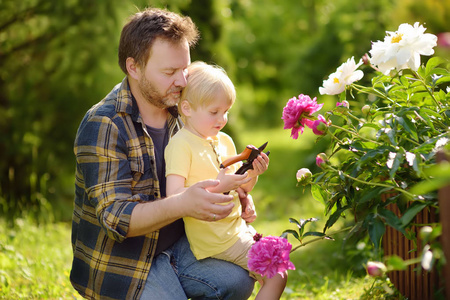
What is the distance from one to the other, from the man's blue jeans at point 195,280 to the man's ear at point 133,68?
0.74m

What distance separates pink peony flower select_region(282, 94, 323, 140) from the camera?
189 cm

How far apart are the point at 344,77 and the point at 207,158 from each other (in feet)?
2.00

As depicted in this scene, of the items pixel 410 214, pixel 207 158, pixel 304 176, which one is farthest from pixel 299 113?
pixel 410 214

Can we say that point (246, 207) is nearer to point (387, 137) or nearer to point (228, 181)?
point (228, 181)

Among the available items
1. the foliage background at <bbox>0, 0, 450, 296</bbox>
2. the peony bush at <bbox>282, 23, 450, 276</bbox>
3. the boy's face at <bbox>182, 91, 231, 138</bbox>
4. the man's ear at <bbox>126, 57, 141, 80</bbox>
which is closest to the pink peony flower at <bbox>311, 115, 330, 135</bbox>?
the peony bush at <bbox>282, 23, 450, 276</bbox>

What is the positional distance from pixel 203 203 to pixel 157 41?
0.70 m

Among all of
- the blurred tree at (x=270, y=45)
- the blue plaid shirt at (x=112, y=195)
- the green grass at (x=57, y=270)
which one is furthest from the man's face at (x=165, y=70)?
the blurred tree at (x=270, y=45)

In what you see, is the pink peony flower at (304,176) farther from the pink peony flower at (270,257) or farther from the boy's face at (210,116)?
the boy's face at (210,116)

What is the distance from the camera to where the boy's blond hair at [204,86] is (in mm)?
2078

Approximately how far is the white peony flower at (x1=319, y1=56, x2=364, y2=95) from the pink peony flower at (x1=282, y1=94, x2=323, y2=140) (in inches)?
3.2

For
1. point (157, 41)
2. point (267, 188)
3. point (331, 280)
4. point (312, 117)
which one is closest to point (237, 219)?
point (312, 117)

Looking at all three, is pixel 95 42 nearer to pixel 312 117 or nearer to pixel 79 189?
pixel 79 189

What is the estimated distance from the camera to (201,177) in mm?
2094

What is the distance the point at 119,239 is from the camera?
1952 millimetres
